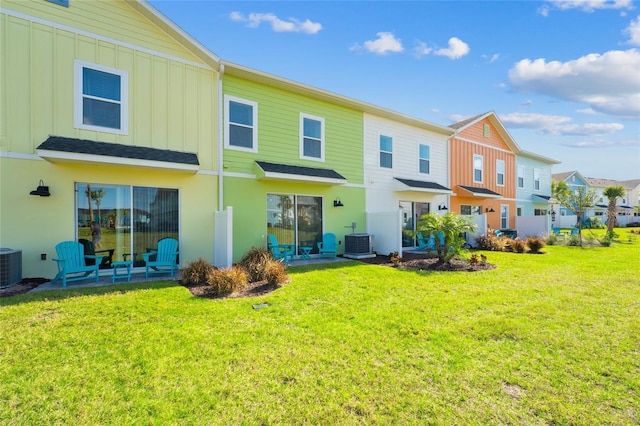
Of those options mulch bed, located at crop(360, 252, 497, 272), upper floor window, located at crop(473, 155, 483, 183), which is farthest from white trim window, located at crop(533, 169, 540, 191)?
mulch bed, located at crop(360, 252, 497, 272)

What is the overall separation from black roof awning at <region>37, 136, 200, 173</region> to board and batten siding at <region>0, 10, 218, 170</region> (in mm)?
330

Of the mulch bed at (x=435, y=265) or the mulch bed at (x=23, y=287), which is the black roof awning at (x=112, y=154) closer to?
the mulch bed at (x=23, y=287)

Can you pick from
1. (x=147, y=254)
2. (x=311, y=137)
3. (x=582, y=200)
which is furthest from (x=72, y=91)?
(x=582, y=200)

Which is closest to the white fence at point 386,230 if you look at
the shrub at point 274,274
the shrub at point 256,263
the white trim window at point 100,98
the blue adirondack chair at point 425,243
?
the blue adirondack chair at point 425,243

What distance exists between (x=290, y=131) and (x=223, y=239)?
4785mm

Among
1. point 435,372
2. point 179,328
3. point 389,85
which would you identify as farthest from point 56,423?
point 389,85

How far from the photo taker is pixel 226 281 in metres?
6.41

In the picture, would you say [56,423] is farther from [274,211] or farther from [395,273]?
[274,211]

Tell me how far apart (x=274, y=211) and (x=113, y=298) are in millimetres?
5620

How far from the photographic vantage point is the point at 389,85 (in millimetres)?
13031

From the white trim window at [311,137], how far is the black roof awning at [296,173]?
0.61 metres

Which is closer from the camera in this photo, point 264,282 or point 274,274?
point 274,274

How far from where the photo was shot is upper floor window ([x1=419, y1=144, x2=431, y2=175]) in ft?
49.2

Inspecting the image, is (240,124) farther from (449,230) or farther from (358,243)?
(449,230)
